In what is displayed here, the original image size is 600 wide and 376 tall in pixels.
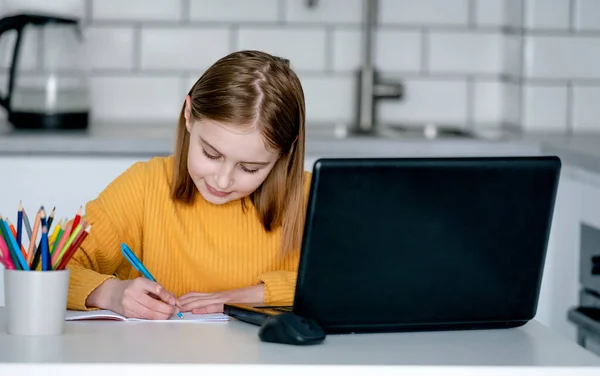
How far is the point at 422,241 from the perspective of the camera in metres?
1.20

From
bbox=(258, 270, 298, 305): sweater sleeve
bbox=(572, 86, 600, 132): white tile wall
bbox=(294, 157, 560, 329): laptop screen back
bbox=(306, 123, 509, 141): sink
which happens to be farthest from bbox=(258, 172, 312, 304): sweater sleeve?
bbox=(572, 86, 600, 132): white tile wall

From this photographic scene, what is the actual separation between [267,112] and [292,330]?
0.48 meters

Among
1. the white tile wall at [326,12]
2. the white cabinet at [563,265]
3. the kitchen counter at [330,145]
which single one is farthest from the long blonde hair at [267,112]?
the white tile wall at [326,12]

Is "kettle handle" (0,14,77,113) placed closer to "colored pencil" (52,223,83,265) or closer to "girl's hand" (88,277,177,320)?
"girl's hand" (88,277,177,320)

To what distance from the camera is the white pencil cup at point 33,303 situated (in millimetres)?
1198

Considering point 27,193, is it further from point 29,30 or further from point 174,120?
point 174,120

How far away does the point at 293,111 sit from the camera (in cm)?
159

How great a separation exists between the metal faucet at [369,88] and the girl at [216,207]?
940 millimetres

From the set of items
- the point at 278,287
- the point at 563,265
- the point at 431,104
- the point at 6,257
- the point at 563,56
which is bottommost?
the point at 563,265

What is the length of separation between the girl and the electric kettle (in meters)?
0.75

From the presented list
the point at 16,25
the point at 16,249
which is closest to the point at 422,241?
the point at 16,249

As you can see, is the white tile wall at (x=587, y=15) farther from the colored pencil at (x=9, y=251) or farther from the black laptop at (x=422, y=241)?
the colored pencil at (x=9, y=251)

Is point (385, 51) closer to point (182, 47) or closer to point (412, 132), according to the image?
point (412, 132)

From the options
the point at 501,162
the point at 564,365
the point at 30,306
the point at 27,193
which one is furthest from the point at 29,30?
the point at 564,365
